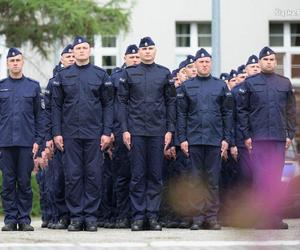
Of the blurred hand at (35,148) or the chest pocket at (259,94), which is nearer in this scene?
the blurred hand at (35,148)

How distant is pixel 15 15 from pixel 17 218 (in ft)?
28.2

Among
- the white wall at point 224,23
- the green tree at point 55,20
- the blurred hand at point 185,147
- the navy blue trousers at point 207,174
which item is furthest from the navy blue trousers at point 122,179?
the white wall at point 224,23

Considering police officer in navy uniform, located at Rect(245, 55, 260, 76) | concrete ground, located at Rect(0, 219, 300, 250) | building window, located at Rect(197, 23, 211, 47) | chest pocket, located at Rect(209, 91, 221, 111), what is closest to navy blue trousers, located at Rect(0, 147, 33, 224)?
concrete ground, located at Rect(0, 219, 300, 250)

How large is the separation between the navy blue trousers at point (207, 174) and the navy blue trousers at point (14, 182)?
5.51 feet

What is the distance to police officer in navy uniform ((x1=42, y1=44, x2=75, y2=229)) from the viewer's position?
10078mm

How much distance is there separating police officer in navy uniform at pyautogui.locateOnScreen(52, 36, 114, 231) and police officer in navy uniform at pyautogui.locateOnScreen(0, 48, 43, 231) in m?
0.30

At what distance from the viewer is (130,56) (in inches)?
428

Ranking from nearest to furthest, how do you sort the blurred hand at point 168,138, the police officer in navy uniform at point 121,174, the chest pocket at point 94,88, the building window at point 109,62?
1. the chest pocket at point 94,88
2. the blurred hand at point 168,138
3. the police officer in navy uniform at point 121,174
4. the building window at point 109,62

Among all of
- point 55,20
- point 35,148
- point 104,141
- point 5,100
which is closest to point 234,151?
point 104,141

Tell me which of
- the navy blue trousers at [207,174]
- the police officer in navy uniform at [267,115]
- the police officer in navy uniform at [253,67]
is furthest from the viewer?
the police officer in navy uniform at [253,67]

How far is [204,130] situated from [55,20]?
26.6ft

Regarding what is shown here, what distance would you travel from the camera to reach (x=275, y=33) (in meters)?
32.3

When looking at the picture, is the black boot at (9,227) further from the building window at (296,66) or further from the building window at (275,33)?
the building window at (275,33)

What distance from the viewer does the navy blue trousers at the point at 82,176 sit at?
9906mm
